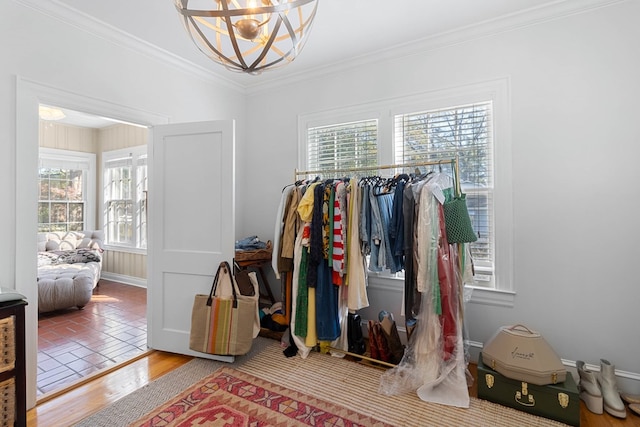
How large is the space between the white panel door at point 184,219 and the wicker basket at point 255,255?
411 millimetres

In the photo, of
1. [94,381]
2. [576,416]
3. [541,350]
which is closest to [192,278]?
[94,381]

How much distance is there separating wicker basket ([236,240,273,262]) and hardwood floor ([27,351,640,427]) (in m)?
0.97

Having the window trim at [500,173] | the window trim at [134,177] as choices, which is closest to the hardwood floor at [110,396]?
the window trim at [500,173]

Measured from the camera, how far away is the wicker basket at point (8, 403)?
1675mm

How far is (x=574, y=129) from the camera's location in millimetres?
2299

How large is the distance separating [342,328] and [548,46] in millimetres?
2721

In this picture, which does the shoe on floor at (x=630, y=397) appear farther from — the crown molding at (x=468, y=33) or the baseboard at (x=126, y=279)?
the baseboard at (x=126, y=279)

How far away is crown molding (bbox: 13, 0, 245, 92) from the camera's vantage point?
88.1 inches

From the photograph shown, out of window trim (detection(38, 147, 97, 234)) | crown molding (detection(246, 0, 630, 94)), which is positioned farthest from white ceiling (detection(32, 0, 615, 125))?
window trim (detection(38, 147, 97, 234))

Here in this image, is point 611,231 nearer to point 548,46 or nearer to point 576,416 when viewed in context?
point 576,416

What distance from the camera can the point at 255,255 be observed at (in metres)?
3.21

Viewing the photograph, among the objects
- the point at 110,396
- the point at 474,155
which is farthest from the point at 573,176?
the point at 110,396

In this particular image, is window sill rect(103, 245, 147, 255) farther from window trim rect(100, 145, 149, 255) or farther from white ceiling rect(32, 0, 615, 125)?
white ceiling rect(32, 0, 615, 125)

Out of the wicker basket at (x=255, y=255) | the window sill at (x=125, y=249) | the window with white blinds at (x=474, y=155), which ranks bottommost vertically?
the window sill at (x=125, y=249)
